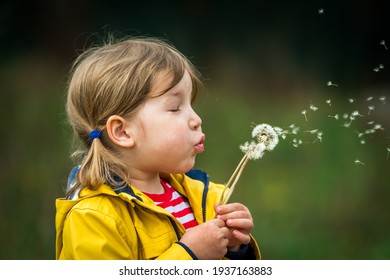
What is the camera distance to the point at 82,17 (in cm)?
296

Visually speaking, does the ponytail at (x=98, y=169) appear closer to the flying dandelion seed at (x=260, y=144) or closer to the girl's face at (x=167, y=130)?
the girl's face at (x=167, y=130)

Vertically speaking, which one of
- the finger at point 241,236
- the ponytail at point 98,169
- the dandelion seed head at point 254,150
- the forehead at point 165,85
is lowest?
the finger at point 241,236

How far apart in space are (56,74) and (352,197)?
1426 millimetres

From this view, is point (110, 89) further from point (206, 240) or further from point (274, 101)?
point (274, 101)

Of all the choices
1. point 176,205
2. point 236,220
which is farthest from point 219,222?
point 176,205

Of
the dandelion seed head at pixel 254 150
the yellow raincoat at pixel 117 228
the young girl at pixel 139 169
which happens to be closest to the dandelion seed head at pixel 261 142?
the dandelion seed head at pixel 254 150

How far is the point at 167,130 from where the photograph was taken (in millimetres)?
1446

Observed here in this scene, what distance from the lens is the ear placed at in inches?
57.9

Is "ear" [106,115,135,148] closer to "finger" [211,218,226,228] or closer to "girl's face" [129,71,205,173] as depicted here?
"girl's face" [129,71,205,173]

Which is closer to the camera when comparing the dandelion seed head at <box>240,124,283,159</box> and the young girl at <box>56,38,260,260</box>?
the young girl at <box>56,38,260,260</box>

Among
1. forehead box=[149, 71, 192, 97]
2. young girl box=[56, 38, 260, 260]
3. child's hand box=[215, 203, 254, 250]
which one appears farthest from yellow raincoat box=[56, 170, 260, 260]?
forehead box=[149, 71, 192, 97]

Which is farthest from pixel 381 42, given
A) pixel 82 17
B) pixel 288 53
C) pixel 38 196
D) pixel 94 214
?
pixel 94 214

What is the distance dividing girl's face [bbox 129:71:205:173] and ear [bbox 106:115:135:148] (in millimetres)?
17

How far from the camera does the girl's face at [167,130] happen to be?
57.1 inches
